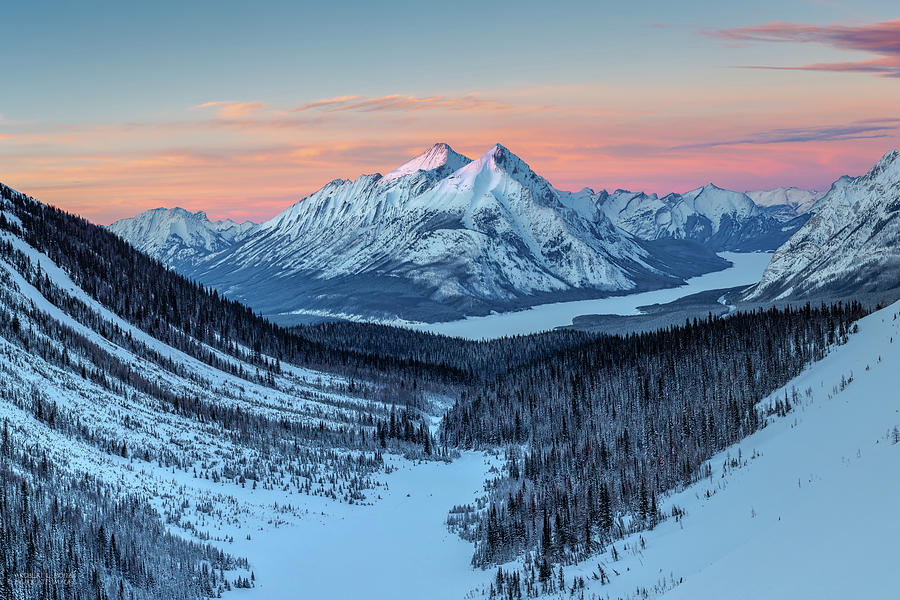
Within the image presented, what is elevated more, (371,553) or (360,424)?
(371,553)

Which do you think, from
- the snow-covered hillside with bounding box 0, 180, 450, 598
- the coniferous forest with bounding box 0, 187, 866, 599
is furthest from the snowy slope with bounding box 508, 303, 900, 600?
the snow-covered hillside with bounding box 0, 180, 450, 598

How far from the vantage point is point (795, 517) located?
86.2ft

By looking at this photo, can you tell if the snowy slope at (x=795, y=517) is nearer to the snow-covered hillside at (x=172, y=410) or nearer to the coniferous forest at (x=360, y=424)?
the coniferous forest at (x=360, y=424)

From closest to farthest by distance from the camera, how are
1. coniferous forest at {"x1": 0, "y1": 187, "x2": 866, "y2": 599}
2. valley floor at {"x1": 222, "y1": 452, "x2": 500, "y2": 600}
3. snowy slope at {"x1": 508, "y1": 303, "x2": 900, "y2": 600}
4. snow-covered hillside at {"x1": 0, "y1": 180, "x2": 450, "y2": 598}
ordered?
snowy slope at {"x1": 508, "y1": 303, "x2": 900, "y2": 600} → coniferous forest at {"x1": 0, "y1": 187, "x2": 866, "y2": 599} → valley floor at {"x1": 222, "y1": 452, "x2": 500, "y2": 600} → snow-covered hillside at {"x1": 0, "y1": 180, "x2": 450, "y2": 598}

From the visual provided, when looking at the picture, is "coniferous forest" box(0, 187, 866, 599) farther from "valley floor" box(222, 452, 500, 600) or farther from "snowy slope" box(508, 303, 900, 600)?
"snowy slope" box(508, 303, 900, 600)

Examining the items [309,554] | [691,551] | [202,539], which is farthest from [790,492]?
[202,539]

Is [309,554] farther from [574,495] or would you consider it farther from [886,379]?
[886,379]

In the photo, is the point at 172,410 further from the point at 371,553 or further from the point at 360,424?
the point at 371,553

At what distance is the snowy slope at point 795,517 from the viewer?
20922 millimetres

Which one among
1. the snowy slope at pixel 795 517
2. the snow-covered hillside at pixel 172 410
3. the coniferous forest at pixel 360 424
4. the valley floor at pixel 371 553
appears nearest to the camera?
the snowy slope at pixel 795 517

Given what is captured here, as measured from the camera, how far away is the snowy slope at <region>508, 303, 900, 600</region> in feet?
68.6

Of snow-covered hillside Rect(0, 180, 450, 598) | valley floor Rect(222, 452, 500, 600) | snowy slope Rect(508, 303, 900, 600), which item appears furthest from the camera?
snow-covered hillside Rect(0, 180, 450, 598)

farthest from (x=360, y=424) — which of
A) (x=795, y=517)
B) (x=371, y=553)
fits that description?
(x=795, y=517)

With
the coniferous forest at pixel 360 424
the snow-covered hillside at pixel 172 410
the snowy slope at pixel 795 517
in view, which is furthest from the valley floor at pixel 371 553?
the snowy slope at pixel 795 517
